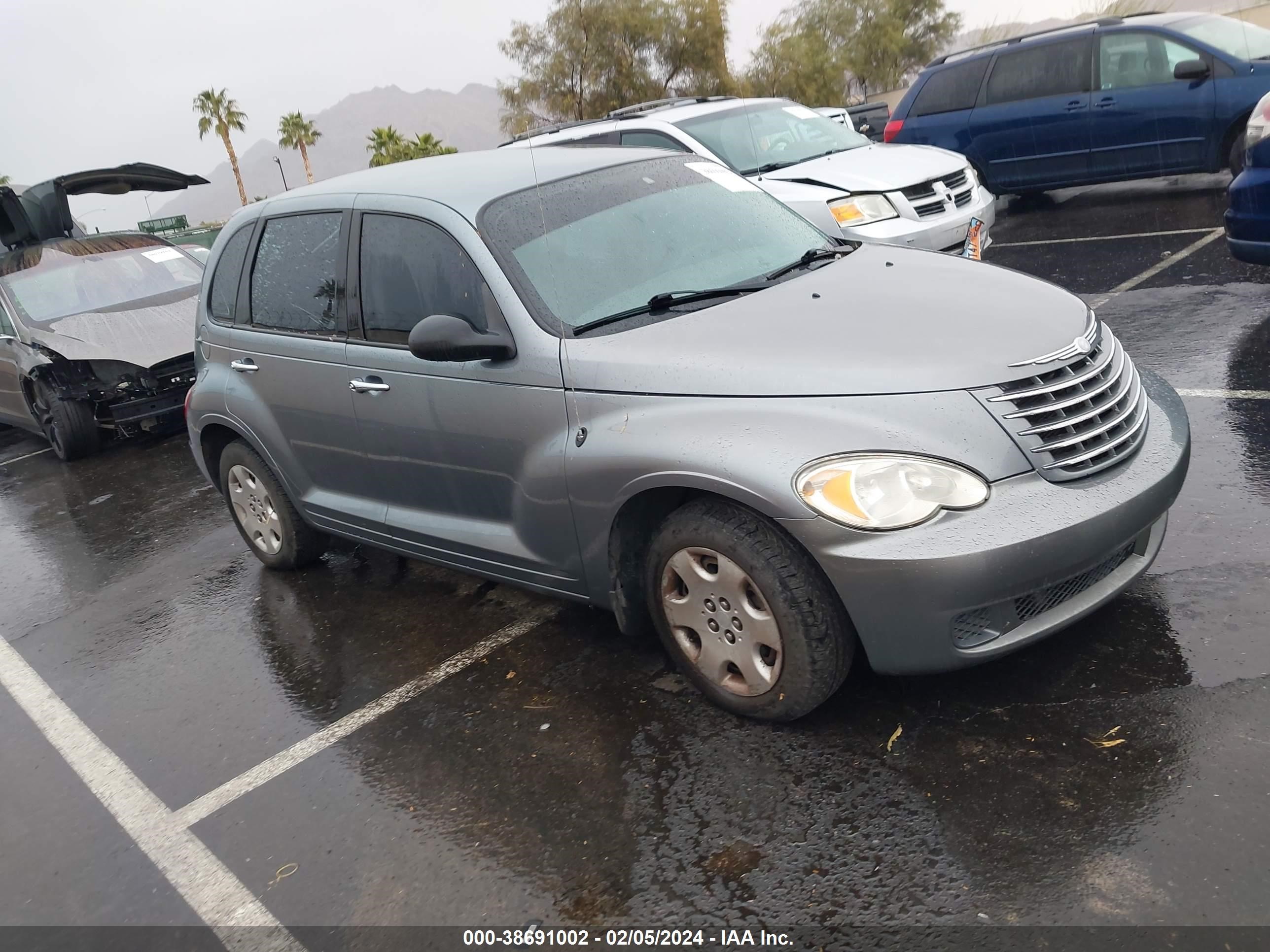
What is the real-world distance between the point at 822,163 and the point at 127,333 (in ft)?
19.8

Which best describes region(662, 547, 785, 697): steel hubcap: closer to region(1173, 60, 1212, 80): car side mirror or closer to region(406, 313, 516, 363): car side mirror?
region(406, 313, 516, 363): car side mirror

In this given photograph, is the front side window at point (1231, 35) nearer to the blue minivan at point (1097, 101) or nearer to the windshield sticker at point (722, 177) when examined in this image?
the blue minivan at point (1097, 101)

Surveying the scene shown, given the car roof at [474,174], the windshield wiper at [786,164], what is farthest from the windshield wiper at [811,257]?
the windshield wiper at [786,164]

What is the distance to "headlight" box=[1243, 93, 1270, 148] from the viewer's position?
18.3ft

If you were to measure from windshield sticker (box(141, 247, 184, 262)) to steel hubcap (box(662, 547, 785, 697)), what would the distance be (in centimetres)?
855

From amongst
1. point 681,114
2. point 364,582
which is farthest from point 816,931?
point 681,114

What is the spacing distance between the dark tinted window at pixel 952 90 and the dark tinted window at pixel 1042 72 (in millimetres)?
195

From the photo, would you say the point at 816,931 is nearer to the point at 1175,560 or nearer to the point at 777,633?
the point at 777,633

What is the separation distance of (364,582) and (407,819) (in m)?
2.13

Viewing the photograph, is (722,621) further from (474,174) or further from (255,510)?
(255,510)

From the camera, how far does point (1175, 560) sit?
380 cm

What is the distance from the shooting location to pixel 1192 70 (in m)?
9.71

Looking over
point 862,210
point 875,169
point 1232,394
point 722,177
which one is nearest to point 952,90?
point 875,169

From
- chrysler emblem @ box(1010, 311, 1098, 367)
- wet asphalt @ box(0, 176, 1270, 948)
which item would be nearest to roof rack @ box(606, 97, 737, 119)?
wet asphalt @ box(0, 176, 1270, 948)
